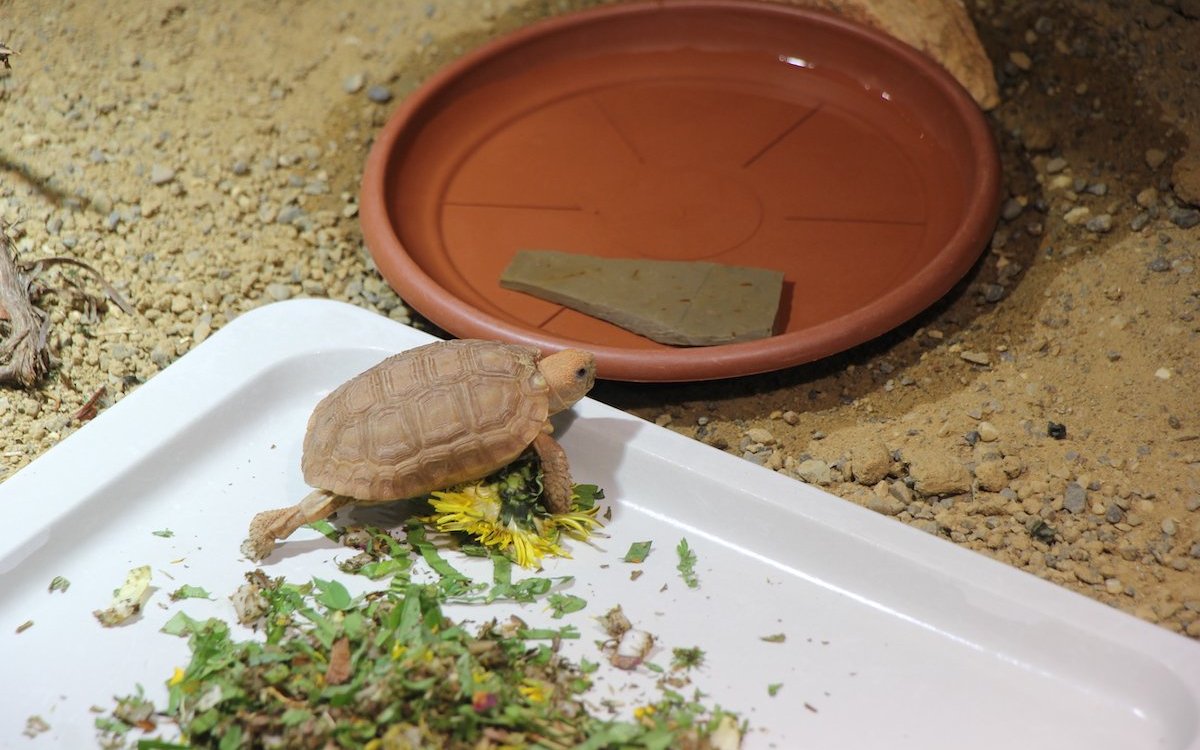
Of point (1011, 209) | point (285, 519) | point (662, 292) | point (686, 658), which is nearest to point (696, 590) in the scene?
point (686, 658)

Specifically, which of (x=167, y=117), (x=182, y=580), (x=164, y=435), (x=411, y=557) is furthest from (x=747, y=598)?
(x=167, y=117)

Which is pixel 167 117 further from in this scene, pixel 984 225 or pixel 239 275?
pixel 984 225

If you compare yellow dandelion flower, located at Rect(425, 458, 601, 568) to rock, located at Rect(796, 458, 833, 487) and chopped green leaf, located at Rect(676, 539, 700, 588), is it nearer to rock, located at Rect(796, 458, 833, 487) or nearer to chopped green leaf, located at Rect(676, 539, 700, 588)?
chopped green leaf, located at Rect(676, 539, 700, 588)

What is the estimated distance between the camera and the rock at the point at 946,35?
11.1ft

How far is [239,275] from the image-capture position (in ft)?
9.84

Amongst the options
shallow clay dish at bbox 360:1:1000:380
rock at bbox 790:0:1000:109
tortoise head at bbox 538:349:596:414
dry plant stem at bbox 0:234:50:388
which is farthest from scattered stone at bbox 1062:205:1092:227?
dry plant stem at bbox 0:234:50:388

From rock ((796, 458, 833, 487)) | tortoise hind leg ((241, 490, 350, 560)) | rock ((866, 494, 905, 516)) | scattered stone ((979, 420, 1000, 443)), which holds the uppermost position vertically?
tortoise hind leg ((241, 490, 350, 560))

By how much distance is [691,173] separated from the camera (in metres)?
3.20

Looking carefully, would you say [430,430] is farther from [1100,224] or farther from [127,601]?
[1100,224]

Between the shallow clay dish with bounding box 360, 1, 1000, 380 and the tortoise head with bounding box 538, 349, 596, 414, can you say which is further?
the shallow clay dish with bounding box 360, 1, 1000, 380

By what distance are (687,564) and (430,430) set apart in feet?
1.86

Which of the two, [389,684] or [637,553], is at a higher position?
[389,684]

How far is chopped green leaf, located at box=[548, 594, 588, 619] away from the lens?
2.00 m

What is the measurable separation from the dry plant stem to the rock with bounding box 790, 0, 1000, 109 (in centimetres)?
263
